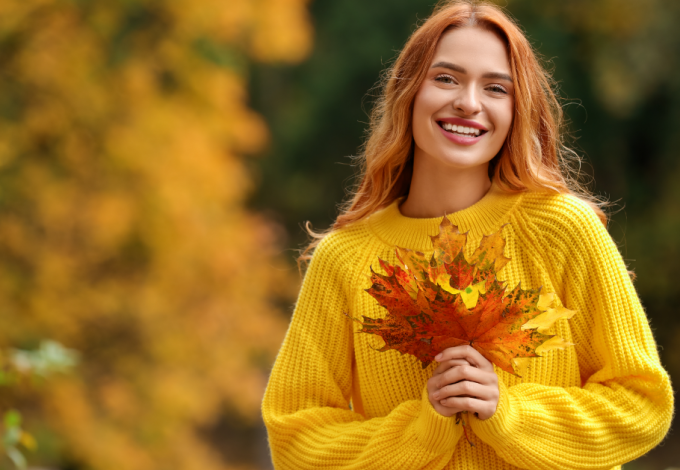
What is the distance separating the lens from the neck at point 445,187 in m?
1.90

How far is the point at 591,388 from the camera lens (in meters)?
1.73

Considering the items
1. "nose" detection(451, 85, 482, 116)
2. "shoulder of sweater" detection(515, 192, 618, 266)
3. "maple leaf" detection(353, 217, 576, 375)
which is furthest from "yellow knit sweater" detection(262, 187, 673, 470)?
"nose" detection(451, 85, 482, 116)

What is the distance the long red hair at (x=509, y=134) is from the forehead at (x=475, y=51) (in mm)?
18

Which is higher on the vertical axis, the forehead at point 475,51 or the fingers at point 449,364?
the forehead at point 475,51

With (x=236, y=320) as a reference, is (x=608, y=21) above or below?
above

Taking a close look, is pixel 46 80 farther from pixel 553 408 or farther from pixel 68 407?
pixel 553 408

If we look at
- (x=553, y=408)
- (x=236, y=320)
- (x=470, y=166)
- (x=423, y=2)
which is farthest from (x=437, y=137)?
(x=423, y=2)

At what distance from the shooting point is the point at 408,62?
74.1 inches

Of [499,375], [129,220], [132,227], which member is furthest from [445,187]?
[132,227]

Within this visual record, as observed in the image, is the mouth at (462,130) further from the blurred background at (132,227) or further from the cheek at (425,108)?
the blurred background at (132,227)

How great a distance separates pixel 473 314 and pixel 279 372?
67 cm

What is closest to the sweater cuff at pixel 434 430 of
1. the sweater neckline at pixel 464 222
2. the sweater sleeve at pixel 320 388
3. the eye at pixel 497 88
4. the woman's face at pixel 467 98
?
the sweater sleeve at pixel 320 388

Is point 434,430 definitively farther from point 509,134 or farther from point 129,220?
point 129,220

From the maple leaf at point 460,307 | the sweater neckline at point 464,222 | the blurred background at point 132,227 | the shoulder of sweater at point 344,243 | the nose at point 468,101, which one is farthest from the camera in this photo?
the blurred background at point 132,227
